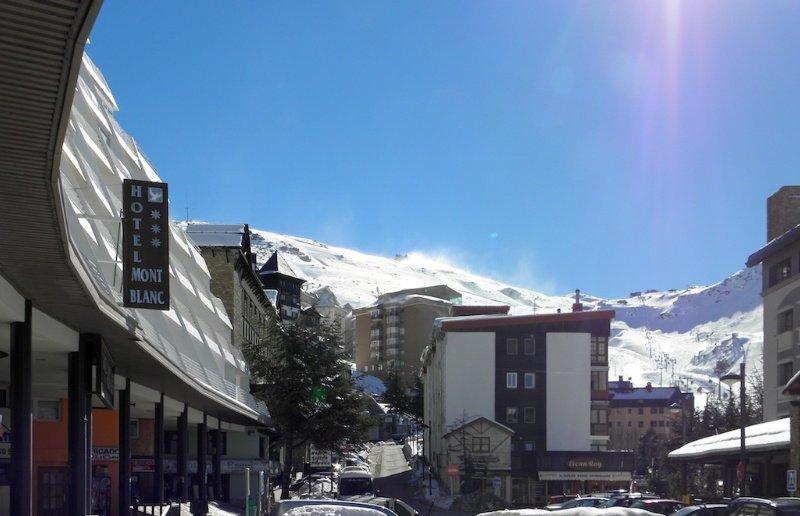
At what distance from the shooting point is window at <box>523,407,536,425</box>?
73812 mm

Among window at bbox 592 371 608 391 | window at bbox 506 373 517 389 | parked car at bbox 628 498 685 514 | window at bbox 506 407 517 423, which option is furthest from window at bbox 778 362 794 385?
parked car at bbox 628 498 685 514

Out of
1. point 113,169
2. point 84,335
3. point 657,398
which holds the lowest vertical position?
point 657,398

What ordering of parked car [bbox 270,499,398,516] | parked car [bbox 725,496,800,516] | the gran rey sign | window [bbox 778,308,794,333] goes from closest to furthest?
parked car [bbox 270,499,398,516], parked car [bbox 725,496,800,516], the gran rey sign, window [bbox 778,308,794,333]

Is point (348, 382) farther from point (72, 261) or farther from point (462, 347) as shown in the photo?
point (72, 261)

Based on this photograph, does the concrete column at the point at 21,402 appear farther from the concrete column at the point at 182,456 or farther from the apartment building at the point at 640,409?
the apartment building at the point at 640,409

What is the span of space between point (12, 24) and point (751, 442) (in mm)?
31829

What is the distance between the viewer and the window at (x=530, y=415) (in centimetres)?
7381

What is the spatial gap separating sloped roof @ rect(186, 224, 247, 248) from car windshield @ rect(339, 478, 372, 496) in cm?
2431

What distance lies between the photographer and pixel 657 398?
583 feet

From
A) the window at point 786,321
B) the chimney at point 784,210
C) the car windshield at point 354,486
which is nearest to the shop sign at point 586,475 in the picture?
the window at point 786,321

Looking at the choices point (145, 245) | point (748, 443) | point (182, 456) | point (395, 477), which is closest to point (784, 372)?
point (748, 443)

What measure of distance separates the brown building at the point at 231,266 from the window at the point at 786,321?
29732mm

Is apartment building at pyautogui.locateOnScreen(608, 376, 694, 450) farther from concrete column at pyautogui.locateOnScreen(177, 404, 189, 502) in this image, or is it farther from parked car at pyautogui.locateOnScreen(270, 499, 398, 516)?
parked car at pyautogui.locateOnScreen(270, 499, 398, 516)

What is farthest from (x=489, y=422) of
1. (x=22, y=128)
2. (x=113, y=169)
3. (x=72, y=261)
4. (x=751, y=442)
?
(x=22, y=128)
